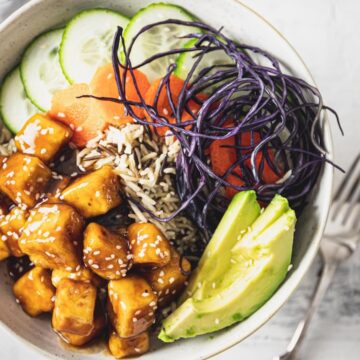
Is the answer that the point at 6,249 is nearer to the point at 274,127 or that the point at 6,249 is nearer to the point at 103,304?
the point at 103,304

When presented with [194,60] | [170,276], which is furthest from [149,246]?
[194,60]

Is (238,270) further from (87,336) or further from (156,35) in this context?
(156,35)

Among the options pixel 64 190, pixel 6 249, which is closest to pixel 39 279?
pixel 6 249

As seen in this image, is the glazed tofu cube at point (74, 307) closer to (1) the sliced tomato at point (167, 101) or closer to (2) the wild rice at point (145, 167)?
(2) the wild rice at point (145, 167)

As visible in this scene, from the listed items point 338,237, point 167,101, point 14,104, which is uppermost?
point 14,104

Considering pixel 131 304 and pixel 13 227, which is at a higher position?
pixel 13 227

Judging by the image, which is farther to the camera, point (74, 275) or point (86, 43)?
point (86, 43)

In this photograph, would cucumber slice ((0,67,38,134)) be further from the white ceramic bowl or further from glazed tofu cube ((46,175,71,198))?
glazed tofu cube ((46,175,71,198))
